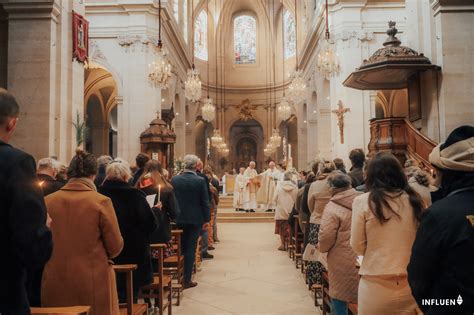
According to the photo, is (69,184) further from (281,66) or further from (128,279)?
(281,66)

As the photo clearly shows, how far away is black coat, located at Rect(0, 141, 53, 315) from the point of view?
6.38ft

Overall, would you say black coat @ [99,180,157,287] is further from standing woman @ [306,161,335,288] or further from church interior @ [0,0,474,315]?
standing woman @ [306,161,335,288]

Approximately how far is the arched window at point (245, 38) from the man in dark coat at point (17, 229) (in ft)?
110

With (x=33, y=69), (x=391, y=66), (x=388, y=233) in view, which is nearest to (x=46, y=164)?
(x=388, y=233)

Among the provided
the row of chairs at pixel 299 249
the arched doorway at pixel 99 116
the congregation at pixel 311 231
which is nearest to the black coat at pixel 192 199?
the congregation at pixel 311 231

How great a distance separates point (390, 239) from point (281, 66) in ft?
103

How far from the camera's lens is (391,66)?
8898 millimetres

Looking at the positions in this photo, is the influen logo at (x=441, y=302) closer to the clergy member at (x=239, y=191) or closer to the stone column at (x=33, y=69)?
the stone column at (x=33, y=69)

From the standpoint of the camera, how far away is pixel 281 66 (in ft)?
109

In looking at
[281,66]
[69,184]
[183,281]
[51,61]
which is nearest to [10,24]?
[51,61]

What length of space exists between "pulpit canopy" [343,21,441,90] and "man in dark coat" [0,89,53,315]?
8.13 meters

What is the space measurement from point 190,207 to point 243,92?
28465 millimetres

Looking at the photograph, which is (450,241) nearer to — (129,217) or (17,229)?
(17,229)

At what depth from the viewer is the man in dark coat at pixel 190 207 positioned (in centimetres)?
647
